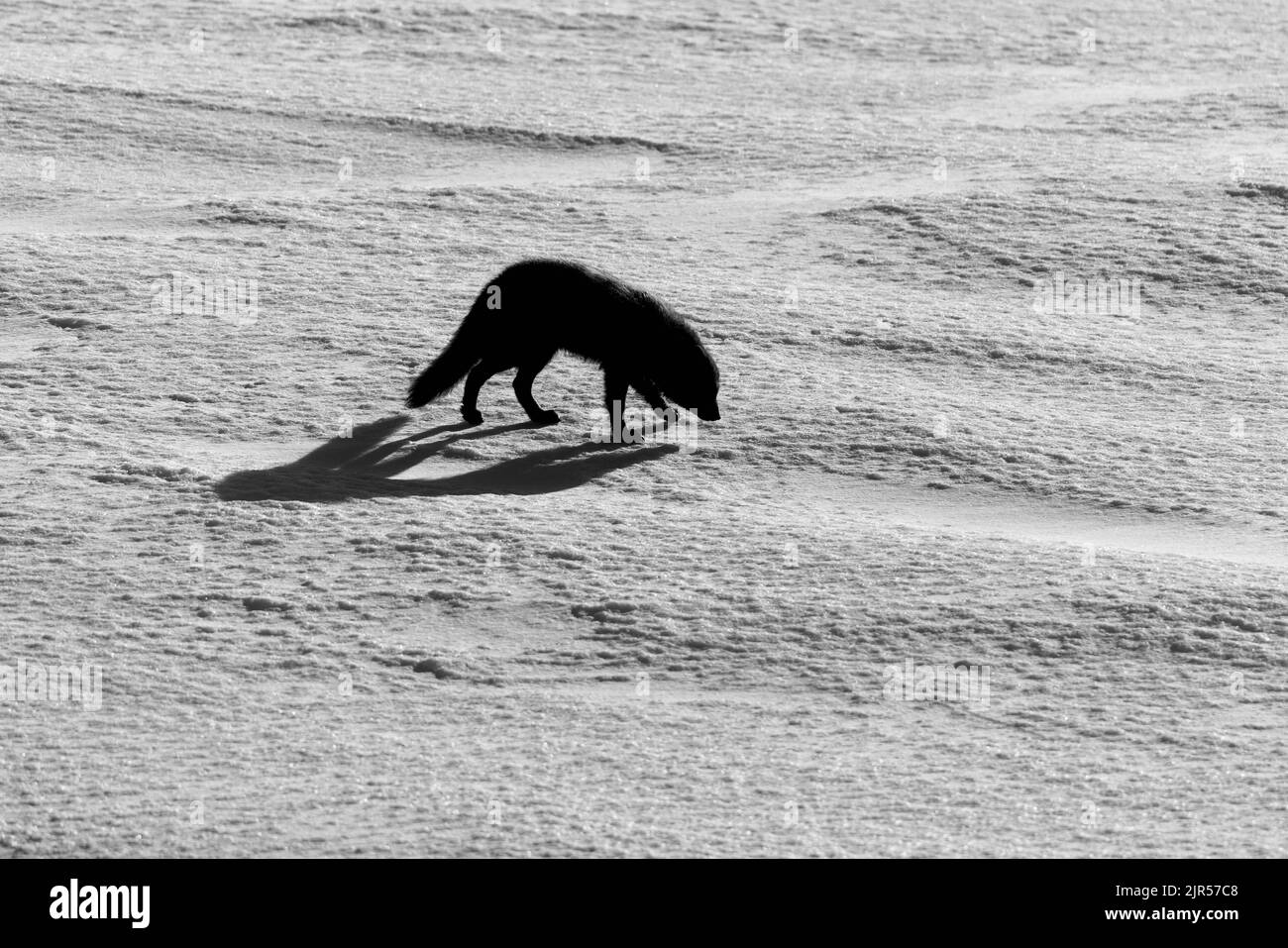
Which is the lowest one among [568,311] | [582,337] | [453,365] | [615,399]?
[615,399]

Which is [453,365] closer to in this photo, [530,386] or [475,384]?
[475,384]

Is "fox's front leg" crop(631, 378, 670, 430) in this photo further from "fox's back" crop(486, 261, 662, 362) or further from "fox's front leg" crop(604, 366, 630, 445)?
"fox's back" crop(486, 261, 662, 362)

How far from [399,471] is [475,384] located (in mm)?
960

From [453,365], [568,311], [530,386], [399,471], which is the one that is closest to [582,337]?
[568,311]

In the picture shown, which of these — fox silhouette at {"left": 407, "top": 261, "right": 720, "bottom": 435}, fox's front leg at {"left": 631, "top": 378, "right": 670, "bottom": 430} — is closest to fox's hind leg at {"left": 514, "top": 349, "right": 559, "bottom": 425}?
fox silhouette at {"left": 407, "top": 261, "right": 720, "bottom": 435}

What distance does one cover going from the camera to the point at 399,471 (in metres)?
11.6

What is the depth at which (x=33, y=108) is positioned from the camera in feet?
67.7

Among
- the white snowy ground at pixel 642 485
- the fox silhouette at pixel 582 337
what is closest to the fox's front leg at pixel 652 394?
the fox silhouette at pixel 582 337

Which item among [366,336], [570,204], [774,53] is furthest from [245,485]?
[774,53]

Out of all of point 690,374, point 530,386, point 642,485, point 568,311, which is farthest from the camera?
point 530,386

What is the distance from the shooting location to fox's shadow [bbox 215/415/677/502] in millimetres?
11117

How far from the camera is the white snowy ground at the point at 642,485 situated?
25.8ft
